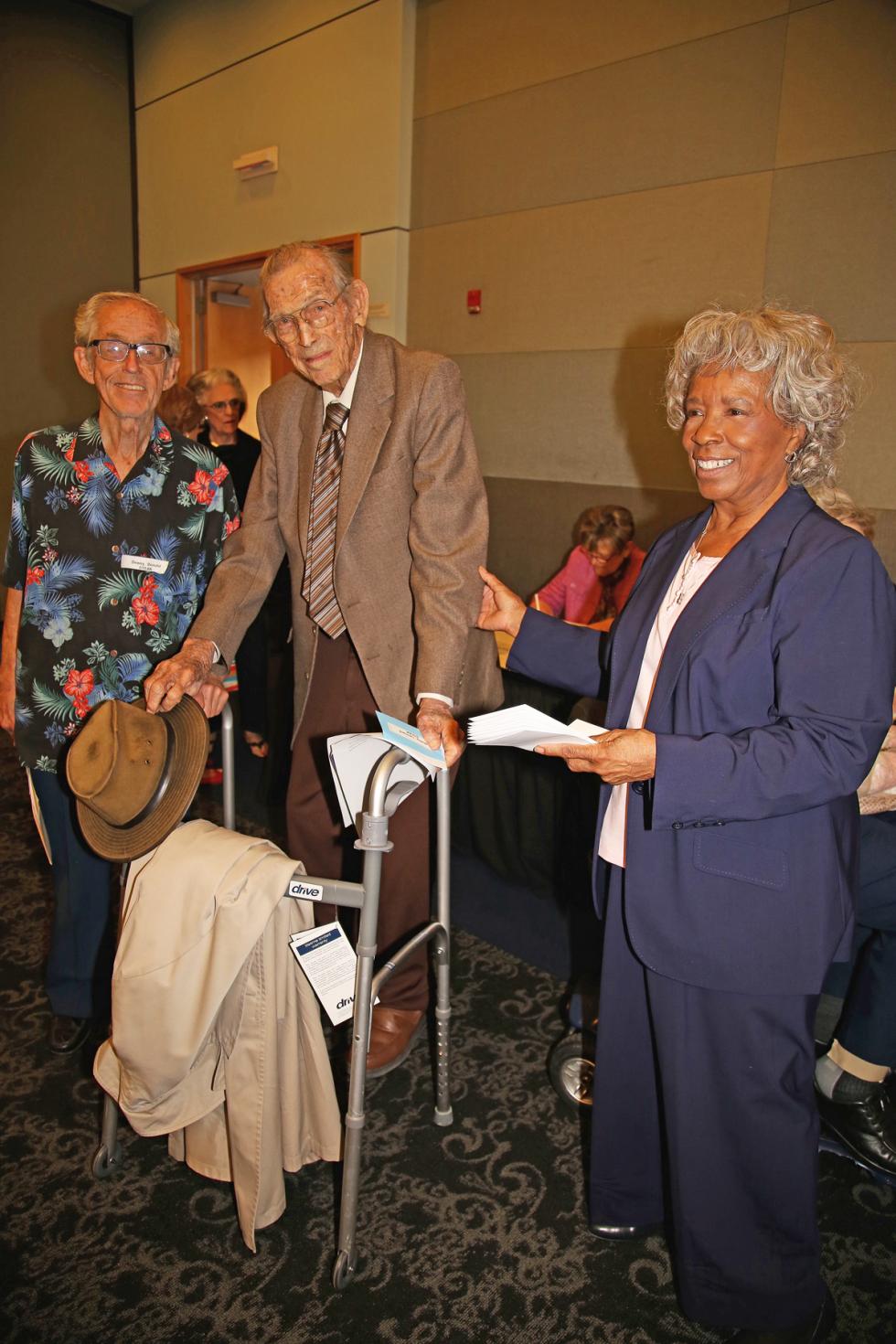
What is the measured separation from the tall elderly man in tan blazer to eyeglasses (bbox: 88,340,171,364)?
261mm

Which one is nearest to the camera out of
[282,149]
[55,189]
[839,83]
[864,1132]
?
[864,1132]

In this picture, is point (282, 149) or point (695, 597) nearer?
point (695, 597)

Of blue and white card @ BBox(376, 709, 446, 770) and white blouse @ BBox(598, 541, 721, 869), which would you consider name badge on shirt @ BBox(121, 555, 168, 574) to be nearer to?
blue and white card @ BBox(376, 709, 446, 770)

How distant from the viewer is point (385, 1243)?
1716mm

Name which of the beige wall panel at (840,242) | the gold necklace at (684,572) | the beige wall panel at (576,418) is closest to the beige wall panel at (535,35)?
the beige wall panel at (840,242)

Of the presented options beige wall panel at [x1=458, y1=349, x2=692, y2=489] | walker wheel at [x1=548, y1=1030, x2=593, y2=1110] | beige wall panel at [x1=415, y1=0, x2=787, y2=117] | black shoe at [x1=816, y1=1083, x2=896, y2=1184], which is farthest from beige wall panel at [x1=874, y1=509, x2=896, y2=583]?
walker wheel at [x1=548, y1=1030, x2=593, y2=1110]

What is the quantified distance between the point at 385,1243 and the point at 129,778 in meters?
1.05

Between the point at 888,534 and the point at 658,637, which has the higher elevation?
the point at 888,534

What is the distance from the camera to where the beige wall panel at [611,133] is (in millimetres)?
3988

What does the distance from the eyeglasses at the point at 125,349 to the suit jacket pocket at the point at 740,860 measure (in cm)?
151

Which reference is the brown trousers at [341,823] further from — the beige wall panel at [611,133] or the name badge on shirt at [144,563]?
the beige wall panel at [611,133]

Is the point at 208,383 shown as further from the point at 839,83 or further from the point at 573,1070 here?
the point at 573,1070

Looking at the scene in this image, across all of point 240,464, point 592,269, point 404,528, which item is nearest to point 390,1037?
point 404,528

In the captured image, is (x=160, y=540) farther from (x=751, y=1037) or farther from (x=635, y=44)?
(x=635, y=44)
